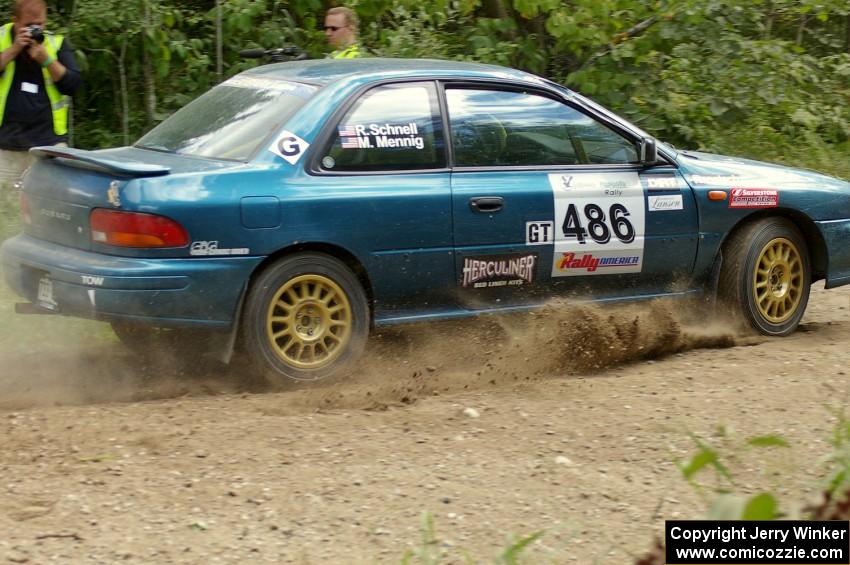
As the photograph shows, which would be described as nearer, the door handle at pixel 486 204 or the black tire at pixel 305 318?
the black tire at pixel 305 318

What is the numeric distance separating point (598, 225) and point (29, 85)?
4.19 metres

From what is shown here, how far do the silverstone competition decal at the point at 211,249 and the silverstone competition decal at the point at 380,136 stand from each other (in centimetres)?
79

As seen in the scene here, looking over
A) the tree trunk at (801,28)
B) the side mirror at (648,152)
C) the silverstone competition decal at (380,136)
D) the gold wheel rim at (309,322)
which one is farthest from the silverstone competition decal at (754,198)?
the tree trunk at (801,28)

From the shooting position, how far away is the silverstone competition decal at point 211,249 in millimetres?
5664

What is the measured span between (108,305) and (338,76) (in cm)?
169

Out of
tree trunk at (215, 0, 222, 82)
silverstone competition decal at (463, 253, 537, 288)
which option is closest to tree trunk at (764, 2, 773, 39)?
tree trunk at (215, 0, 222, 82)

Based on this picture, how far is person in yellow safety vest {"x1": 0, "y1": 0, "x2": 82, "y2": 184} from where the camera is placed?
8305 millimetres

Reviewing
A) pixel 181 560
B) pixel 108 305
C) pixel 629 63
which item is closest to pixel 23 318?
pixel 108 305

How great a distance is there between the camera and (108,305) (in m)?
5.60

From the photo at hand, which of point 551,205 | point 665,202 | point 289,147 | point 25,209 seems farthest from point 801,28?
point 25,209

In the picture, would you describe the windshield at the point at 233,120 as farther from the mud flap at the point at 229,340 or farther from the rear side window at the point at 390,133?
the mud flap at the point at 229,340

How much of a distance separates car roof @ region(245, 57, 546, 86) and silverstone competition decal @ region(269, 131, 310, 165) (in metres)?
0.42

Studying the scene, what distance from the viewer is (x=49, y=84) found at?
8.51 metres

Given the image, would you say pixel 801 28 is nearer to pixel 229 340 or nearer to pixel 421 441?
pixel 229 340
